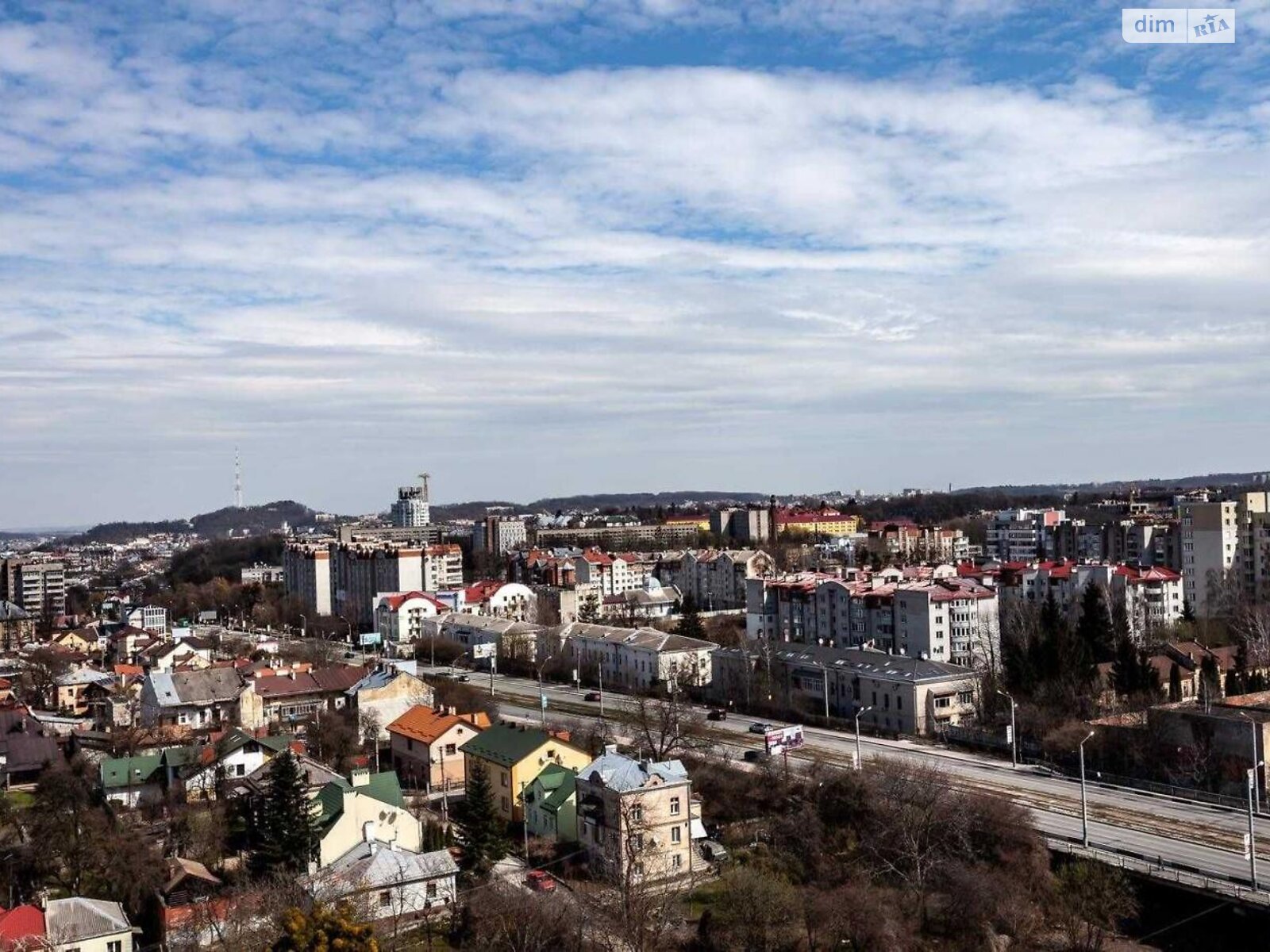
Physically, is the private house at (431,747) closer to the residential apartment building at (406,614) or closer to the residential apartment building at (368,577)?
the residential apartment building at (406,614)

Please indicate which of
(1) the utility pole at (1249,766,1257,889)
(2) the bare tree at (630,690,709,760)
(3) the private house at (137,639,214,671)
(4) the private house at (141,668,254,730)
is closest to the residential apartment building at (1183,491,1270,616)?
(2) the bare tree at (630,690,709,760)

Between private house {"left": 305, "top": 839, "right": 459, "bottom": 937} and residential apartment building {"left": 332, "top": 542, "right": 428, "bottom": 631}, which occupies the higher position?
residential apartment building {"left": 332, "top": 542, "right": 428, "bottom": 631}

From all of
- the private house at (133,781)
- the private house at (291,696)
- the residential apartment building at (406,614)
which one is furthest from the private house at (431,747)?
the residential apartment building at (406,614)

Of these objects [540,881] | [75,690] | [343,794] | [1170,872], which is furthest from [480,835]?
[75,690]

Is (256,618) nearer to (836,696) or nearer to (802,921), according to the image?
(836,696)

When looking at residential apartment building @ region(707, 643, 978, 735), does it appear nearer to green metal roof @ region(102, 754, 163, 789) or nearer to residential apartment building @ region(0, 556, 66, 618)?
green metal roof @ region(102, 754, 163, 789)

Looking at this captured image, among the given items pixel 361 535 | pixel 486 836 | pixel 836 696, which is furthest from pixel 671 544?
pixel 486 836
